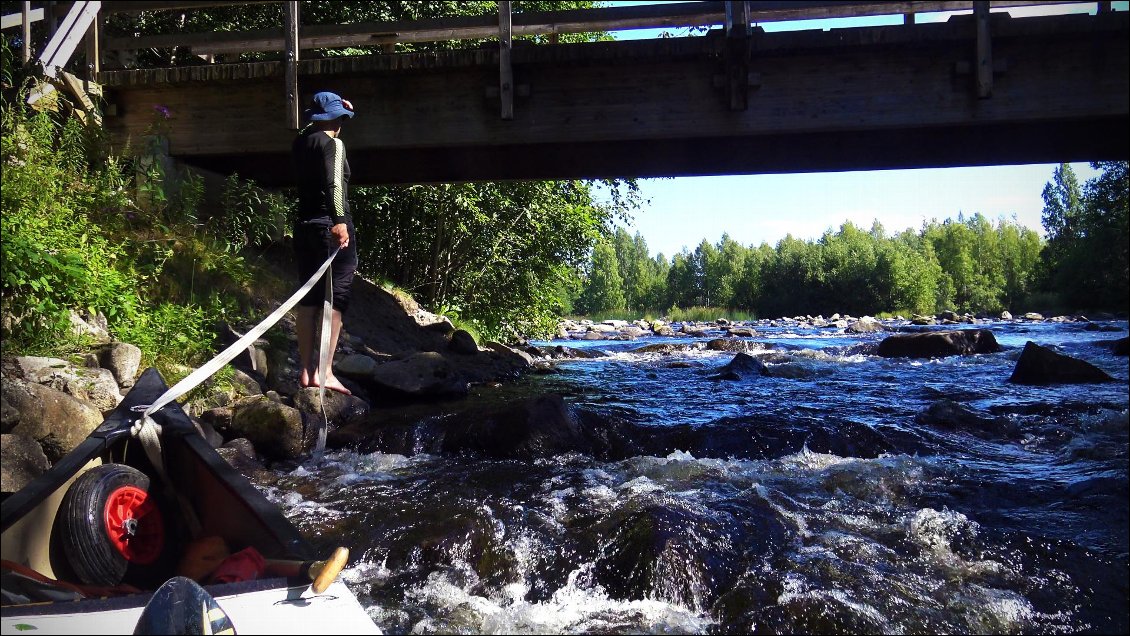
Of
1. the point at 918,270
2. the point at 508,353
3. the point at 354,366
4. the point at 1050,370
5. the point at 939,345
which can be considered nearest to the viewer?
the point at 354,366

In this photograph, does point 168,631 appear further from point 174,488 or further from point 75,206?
point 75,206

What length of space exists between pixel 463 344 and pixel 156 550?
10531 mm

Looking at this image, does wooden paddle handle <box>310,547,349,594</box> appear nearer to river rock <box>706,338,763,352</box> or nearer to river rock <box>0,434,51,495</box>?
river rock <box>0,434,51,495</box>

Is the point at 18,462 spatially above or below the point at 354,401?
above

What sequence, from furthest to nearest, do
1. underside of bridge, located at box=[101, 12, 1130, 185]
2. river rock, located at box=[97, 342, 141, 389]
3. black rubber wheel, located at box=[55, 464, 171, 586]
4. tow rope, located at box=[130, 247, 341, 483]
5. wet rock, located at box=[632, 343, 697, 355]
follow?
wet rock, located at box=[632, 343, 697, 355] → underside of bridge, located at box=[101, 12, 1130, 185] → river rock, located at box=[97, 342, 141, 389] → tow rope, located at box=[130, 247, 341, 483] → black rubber wheel, located at box=[55, 464, 171, 586]

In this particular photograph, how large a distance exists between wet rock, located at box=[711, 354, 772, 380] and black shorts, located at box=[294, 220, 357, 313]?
356 inches

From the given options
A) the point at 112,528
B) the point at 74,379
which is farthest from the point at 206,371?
the point at 74,379

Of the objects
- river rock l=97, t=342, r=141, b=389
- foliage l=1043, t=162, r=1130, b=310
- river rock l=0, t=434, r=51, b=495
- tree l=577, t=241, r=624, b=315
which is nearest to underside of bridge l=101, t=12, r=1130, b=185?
river rock l=97, t=342, r=141, b=389

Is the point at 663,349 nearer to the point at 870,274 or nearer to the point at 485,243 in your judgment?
the point at 485,243

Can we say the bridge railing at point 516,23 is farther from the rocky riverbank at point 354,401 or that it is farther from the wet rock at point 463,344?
the wet rock at point 463,344

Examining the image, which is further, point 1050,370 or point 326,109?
point 1050,370

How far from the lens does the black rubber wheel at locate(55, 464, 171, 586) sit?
→ 3.25 meters

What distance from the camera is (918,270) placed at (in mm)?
84875

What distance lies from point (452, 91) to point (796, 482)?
6435 millimetres
